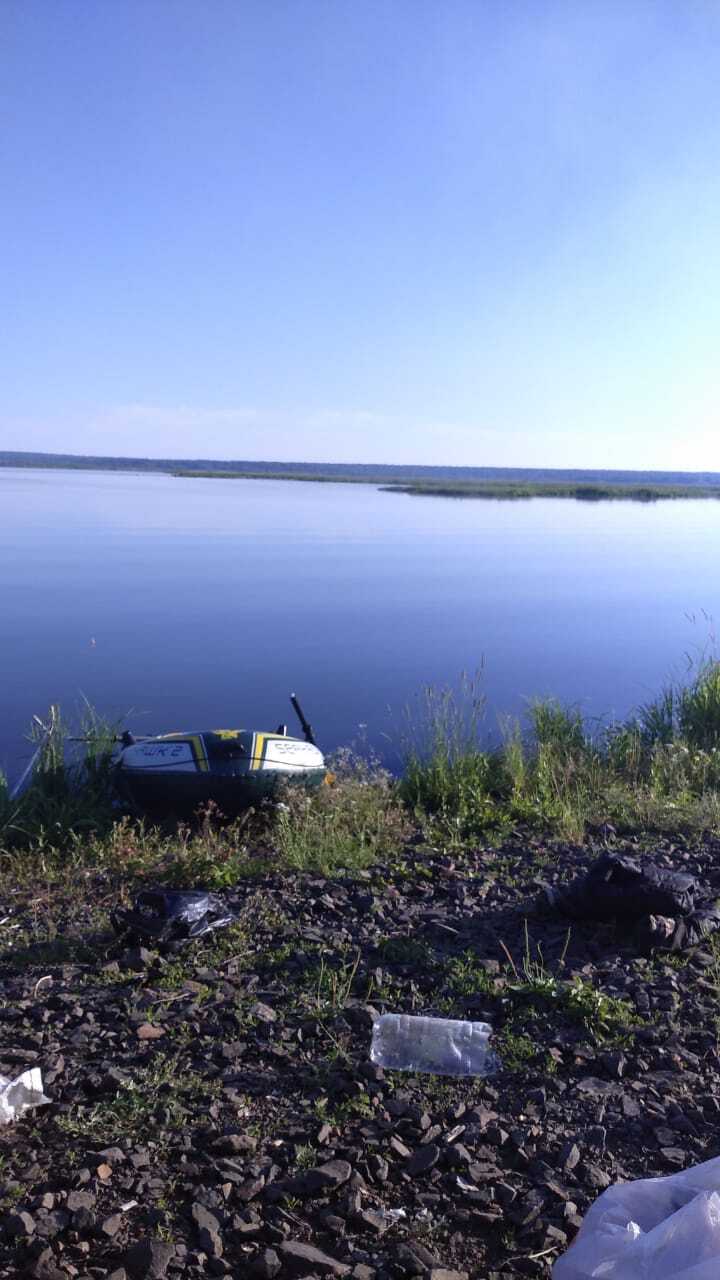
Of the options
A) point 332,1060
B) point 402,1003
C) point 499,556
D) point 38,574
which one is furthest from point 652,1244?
point 499,556

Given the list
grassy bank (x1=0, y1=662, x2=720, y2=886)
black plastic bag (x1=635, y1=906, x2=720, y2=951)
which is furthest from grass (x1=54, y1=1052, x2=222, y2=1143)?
grassy bank (x1=0, y1=662, x2=720, y2=886)

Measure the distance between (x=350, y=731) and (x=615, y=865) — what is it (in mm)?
6503

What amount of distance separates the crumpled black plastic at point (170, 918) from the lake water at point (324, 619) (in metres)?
4.99

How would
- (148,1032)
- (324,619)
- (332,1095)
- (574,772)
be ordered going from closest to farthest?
(332,1095) → (148,1032) → (574,772) → (324,619)

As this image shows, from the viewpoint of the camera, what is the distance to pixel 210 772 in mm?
7273

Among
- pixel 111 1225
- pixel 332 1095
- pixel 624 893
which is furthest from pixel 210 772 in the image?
pixel 111 1225

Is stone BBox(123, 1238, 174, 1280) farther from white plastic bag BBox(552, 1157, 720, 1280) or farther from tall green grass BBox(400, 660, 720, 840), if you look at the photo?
tall green grass BBox(400, 660, 720, 840)

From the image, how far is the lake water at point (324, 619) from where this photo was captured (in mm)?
12414

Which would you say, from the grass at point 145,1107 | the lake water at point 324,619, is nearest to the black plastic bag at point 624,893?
the grass at point 145,1107

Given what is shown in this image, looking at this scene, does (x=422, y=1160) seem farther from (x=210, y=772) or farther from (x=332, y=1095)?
(x=210, y=772)

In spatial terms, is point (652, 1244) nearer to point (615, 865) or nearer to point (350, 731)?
point (615, 865)

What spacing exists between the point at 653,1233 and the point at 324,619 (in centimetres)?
1554

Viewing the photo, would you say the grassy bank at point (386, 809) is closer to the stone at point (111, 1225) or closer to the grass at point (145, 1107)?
the grass at point (145, 1107)

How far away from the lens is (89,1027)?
146 inches
